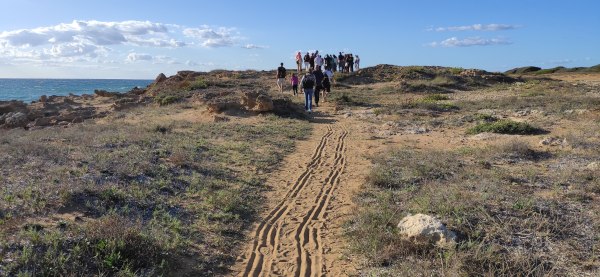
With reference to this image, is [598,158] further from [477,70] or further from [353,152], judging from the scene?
[477,70]

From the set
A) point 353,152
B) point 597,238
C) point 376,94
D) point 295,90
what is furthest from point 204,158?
point 376,94

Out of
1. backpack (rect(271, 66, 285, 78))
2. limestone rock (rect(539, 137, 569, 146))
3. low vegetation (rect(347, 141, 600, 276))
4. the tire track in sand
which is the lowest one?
the tire track in sand

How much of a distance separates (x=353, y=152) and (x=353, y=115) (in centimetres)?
744

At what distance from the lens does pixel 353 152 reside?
12.0 meters

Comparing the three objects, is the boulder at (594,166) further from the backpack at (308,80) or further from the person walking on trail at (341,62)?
the person walking on trail at (341,62)

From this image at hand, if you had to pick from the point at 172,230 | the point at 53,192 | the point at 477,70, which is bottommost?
the point at 172,230

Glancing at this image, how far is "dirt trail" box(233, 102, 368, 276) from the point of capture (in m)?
5.40

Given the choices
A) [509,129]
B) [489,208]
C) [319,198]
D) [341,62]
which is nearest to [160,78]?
[341,62]

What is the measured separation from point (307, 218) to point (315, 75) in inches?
553

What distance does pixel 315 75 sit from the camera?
800 inches

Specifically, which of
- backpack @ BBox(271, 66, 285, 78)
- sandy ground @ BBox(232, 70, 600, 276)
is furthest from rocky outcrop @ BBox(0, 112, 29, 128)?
sandy ground @ BBox(232, 70, 600, 276)

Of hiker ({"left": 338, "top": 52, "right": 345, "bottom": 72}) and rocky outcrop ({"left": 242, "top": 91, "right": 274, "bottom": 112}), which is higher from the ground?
hiker ({"left": 338, "top": 52, "right": 345, "bottom": 72})

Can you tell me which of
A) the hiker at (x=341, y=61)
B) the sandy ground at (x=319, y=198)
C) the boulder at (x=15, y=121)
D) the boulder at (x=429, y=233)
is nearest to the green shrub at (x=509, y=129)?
the sandy ground at (x=319, y=198)

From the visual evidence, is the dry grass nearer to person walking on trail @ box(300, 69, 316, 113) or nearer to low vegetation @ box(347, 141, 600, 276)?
low vegetation @ box(347, 141, 600, 276)
